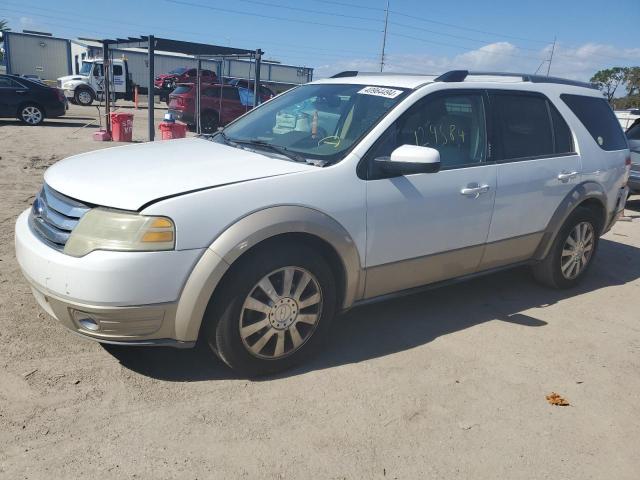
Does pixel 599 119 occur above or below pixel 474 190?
above

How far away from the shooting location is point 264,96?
21594 millimetres

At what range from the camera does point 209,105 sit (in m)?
17.0

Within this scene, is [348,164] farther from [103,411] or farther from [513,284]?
[513,284]

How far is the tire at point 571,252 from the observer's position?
4766 mm

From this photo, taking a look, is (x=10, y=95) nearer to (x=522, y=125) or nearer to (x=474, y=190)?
(x=522, y=125)

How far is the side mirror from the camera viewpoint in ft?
10.4

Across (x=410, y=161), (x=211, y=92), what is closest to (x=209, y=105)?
(x=211, y=92)

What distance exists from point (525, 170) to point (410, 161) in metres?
1.46

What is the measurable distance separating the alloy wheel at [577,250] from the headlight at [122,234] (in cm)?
368

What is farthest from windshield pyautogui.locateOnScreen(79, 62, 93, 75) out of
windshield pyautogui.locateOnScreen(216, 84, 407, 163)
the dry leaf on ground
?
the dry leaf on ground

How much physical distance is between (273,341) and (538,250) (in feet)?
8.83

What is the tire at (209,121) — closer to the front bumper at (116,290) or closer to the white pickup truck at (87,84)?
the white pickup truck at (87,84)

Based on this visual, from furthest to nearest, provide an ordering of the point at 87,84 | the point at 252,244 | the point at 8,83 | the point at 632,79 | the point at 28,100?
the point at 632,79, the point at 87,84, the point at 28,100, the point at 8,83, the point at 252,244

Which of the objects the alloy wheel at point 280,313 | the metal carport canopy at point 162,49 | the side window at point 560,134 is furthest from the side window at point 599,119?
the metal carport canopy at point 162,49
